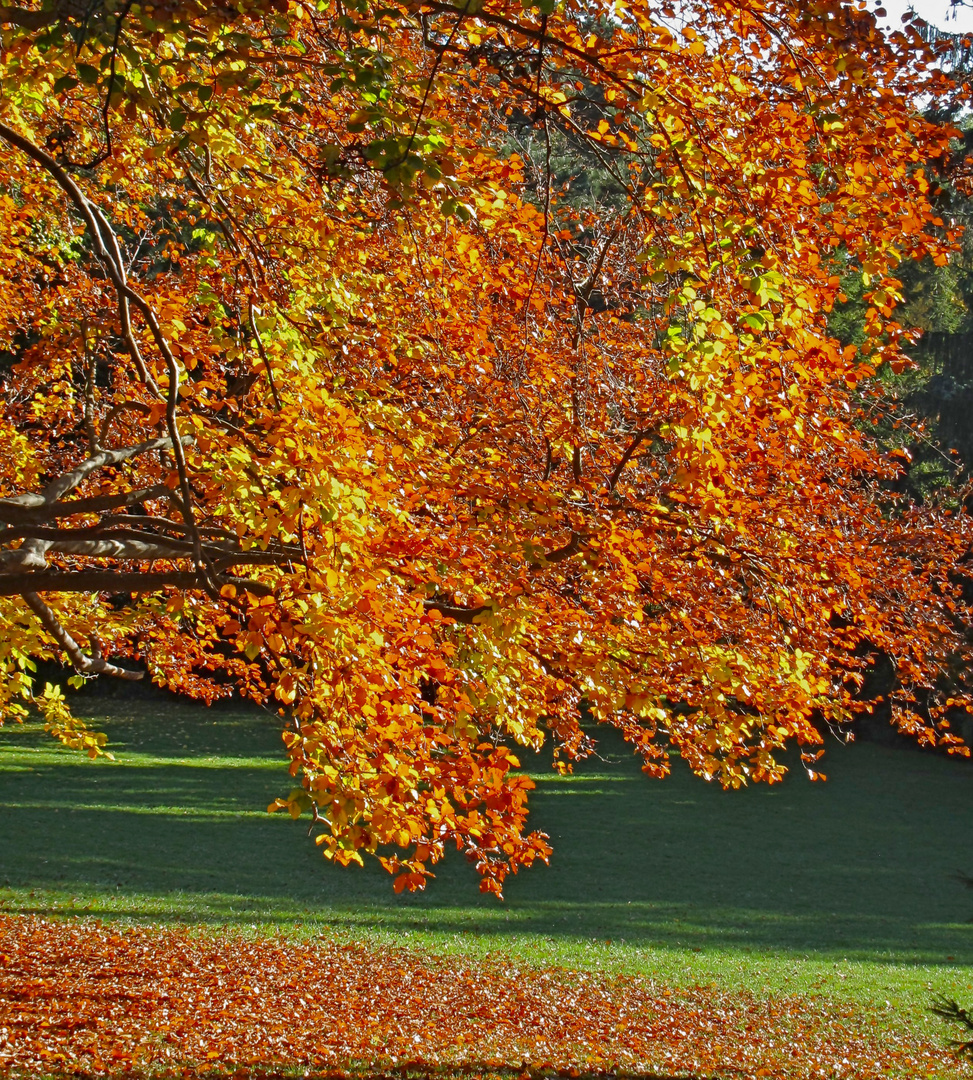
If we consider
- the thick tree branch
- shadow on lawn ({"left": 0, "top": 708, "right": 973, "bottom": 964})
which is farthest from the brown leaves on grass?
the thick tree branch

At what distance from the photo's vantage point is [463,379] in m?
6.30

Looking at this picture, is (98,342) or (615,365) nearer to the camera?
(615,365)

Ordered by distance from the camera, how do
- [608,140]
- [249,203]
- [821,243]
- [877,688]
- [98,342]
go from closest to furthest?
[608,140] → [821,243] → [249,203] → [98,342] → [877,688]

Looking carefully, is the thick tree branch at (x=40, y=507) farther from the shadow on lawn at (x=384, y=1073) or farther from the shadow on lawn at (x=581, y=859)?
the shadow on lawn at (x=581, y=859)

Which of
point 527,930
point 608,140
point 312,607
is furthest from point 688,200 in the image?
point 527,930

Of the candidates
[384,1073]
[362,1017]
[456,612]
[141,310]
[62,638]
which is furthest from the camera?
[362,1017]

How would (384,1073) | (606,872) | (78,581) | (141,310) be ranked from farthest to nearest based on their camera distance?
(606,872), (384,1073), (78,581), (141,310)

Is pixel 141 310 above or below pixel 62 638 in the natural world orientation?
above

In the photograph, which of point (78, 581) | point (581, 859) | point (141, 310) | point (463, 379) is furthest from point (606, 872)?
point (141, 310)

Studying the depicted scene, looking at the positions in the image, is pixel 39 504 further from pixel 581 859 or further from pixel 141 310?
pixel 581 859

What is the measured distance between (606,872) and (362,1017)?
24.6ft

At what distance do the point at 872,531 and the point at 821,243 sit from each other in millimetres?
3498

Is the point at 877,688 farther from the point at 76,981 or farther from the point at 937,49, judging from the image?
the point at 937,49

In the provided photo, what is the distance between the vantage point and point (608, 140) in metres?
3.98
